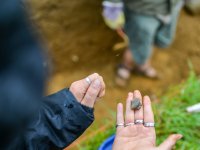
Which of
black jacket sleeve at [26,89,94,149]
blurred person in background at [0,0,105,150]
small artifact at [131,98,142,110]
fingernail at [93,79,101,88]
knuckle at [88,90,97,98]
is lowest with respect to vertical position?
small artifact at [131,98,142,110]

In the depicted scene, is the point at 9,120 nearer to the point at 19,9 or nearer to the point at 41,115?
the point at 19,9

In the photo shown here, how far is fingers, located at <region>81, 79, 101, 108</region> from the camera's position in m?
1.67

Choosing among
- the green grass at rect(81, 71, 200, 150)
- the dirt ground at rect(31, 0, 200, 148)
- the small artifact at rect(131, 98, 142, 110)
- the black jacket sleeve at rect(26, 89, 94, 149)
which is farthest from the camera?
the dirt ground at rect(31, 0, 200, 148)

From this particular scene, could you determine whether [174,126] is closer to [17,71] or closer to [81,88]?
[81,88]

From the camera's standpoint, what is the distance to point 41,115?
63.1 inches

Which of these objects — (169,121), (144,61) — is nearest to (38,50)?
(169,121)

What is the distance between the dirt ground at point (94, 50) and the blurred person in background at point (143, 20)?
267 mm

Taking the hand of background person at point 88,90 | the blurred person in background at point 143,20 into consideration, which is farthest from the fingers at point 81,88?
the blurred person in background at point 143,20

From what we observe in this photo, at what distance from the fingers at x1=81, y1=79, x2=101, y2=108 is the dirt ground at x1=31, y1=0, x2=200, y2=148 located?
1595 millimetres

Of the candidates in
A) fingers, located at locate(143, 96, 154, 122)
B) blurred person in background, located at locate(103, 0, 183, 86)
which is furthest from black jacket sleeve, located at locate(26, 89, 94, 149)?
blurred person in background, located at locate(103, 0, 183, 86)

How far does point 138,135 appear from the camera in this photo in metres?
1.70

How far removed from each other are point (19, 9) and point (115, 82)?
2.92 meters

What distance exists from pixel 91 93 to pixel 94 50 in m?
2.05

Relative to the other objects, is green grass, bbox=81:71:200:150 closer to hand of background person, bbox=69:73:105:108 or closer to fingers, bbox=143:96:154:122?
fingers, bbox=143:96:154:122
